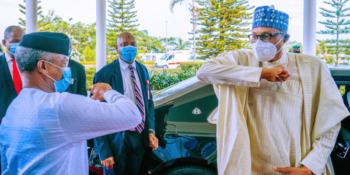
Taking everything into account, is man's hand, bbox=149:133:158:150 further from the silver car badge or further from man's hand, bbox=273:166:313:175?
man's hand, bbox=273:166:313:175

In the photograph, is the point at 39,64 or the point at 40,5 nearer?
the point at 39,64

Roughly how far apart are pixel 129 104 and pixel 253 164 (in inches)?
36.9

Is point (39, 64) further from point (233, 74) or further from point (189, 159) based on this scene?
point (189, 159)

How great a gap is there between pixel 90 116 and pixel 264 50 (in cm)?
114

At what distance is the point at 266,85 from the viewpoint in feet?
5.87

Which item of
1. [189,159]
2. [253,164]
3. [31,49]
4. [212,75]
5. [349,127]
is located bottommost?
[189,159]

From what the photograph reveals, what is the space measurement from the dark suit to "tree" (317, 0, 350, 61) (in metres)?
20.0

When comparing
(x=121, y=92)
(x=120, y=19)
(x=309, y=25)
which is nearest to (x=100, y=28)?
(x=309, y=25)

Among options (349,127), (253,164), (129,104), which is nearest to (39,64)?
(129,104)

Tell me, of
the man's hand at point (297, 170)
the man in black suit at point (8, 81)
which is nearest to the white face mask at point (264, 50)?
the man's hand at point (297, 170)

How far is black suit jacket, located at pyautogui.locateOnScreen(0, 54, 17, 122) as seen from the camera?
285 centimetres

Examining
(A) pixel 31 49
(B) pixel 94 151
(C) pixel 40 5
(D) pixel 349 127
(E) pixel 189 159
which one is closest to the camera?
(A) pixel 31 49

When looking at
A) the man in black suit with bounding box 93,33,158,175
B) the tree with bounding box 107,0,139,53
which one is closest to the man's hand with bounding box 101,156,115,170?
the man in black suit with bounding box 93,33,158,175

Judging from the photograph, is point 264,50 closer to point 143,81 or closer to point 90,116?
point 90,116
